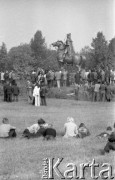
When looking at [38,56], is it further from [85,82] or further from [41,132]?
[41,132]

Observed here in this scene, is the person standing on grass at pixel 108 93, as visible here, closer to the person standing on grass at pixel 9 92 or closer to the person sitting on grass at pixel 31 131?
the person standing on grass at pixel 9 92

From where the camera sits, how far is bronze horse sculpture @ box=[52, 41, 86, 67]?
38.6 meters

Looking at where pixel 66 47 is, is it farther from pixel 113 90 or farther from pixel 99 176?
pixel 99 176

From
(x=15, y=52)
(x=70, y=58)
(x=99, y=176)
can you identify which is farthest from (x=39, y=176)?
(x=15, y=52)

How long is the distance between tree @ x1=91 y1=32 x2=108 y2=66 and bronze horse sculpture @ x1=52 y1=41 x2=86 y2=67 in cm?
1164

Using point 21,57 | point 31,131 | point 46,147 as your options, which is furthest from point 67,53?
point 21,57

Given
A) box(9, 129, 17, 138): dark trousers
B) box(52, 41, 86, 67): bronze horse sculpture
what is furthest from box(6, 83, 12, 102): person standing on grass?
box(9, 129, 17, 138): dark trousers

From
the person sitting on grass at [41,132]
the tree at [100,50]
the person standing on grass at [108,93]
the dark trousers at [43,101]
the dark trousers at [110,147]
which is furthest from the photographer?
the tree at [100,50]

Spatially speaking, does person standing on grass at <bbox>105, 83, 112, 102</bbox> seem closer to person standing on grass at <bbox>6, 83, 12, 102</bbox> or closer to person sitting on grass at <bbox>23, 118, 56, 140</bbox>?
person standing on grass at <bbox>6, 83, 12, 102</bbox>

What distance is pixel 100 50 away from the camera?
53.1 metres

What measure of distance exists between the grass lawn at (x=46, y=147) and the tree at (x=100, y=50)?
92.5ft

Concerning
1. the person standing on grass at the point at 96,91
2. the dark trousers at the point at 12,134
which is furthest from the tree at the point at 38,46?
the dark trousers at the point at 12,134

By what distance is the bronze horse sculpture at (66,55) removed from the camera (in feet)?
127

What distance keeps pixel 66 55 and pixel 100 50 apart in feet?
49.1
